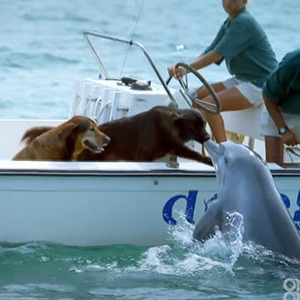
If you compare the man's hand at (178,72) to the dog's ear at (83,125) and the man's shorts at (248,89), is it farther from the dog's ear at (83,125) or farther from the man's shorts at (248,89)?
the dog's ear at (83,125)

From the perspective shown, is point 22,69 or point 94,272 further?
point 22,69

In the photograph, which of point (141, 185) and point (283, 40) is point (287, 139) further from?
point (283, 40)

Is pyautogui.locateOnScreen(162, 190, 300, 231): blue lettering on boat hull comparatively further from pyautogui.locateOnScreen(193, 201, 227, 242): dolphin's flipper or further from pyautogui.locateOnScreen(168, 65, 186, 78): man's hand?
pyautogui.locateOnScreen(168, 65, 186, 78): man's hand

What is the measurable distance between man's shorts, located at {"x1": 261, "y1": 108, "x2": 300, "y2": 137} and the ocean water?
982mm

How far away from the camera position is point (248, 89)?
7746mm

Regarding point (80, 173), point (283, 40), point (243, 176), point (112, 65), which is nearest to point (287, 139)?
point (243, 176)

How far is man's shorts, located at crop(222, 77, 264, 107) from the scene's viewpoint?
7.73 meters

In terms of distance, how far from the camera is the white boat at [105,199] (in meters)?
6.76

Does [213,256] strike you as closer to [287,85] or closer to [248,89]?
[287,85]

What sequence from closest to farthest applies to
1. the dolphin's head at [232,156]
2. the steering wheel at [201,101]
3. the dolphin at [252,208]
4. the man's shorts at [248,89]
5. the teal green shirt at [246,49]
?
the dolphin at [252,208] < the dolphin's head at [232,156] < the steering wheel at [201,101] < the teal green shirt at [246,49] < the man's shorts at [248,89]

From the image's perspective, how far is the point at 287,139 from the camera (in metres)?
7.36

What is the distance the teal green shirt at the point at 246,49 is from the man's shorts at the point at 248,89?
0.03 m

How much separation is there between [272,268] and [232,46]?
1.76 m

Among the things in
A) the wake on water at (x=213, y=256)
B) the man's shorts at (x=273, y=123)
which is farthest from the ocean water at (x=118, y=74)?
the man's shorts at (x=273, y=123)
